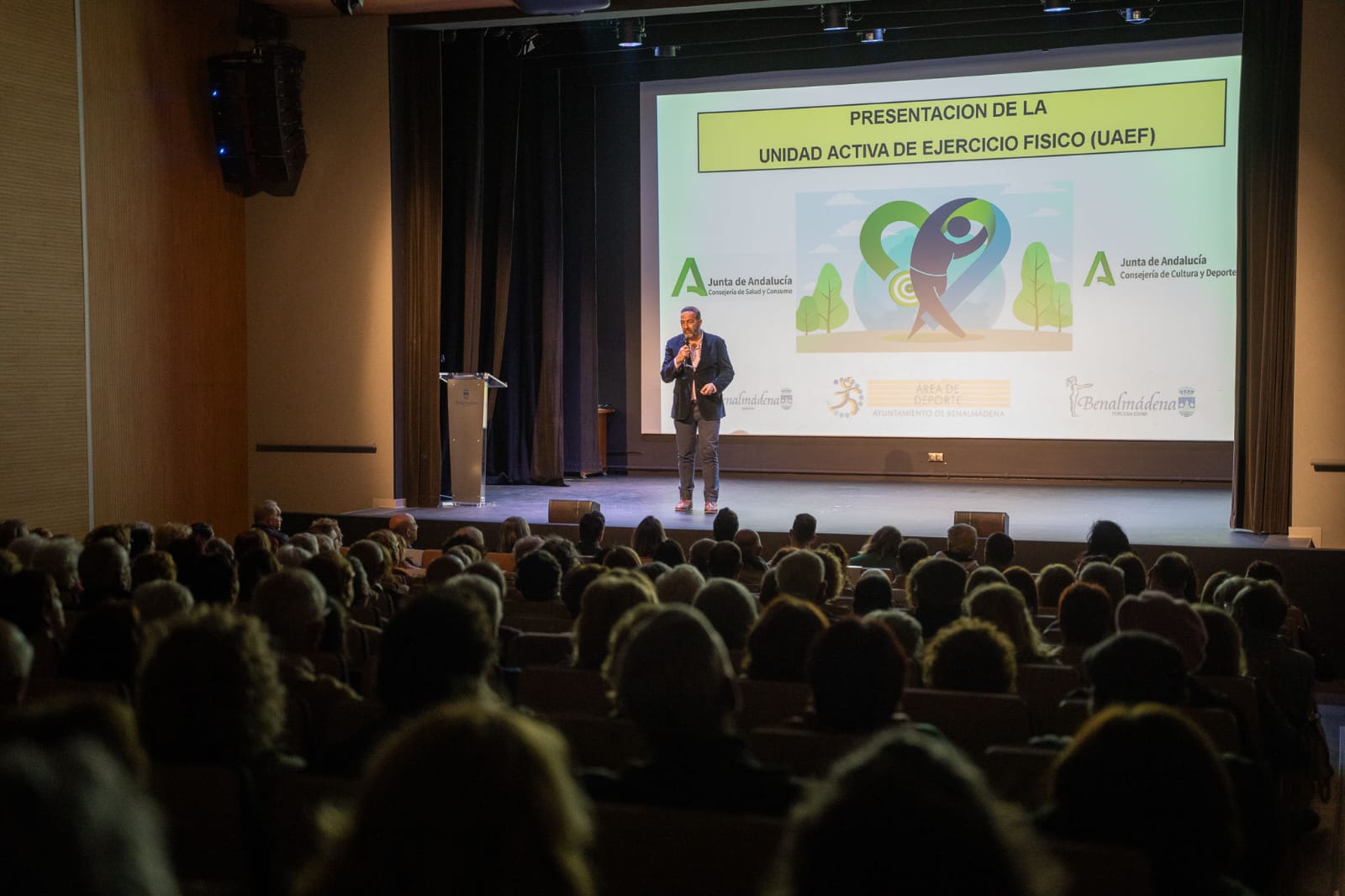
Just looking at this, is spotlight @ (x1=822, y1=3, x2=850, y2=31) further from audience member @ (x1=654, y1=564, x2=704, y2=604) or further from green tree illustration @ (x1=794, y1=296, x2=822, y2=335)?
audience member @ (x1=654, y1=564, x2=704, y2=604)

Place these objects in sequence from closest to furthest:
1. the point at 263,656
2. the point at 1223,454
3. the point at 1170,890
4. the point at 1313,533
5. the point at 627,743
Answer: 1. the point at 1170,890
2. the point at 263,656
3. the point at 627,743
4. the point at 1313,533
5. the point at 1223,454

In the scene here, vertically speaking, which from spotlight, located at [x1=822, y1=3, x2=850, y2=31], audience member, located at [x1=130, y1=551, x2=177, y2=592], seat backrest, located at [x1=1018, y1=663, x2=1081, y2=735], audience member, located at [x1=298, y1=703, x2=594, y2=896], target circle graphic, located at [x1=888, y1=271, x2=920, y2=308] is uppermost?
spotlight, located at [x1=822, y1=3, x2=850, y2=31]

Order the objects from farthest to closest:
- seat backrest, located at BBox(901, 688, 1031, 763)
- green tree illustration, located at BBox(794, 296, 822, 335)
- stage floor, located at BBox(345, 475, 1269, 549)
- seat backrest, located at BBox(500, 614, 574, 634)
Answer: green tree illustration, located at BBox(794, 296, 822, 335), stage floor, located at BBox(345, 475, 1269, 549), seat backrest, located at BBox(500, 614, 574, 634), seat backrest, located at BBox(901, 688, 1031, 763)

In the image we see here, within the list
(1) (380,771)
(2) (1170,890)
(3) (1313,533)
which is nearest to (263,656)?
(1) (380,771)

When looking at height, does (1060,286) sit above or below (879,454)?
above

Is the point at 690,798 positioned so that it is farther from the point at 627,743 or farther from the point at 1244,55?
the point at 1244,55

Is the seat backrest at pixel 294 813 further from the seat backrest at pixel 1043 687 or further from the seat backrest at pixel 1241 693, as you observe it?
the seat backrest at pixel 1241 693

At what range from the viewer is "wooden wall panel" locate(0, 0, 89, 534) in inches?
281

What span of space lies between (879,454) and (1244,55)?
169 inches

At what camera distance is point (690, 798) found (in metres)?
1.82

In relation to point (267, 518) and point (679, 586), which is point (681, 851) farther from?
point (267, 518)

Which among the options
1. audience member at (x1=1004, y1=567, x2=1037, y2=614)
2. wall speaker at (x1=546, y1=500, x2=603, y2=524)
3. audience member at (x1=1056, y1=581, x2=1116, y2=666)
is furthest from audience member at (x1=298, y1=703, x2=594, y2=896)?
wall speaker at (x1=546, y1=500, x2=603, y2=524)

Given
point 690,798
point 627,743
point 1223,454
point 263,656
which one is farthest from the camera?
point 1223,454

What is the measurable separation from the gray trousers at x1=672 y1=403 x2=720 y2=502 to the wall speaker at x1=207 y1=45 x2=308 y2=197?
138 inches
